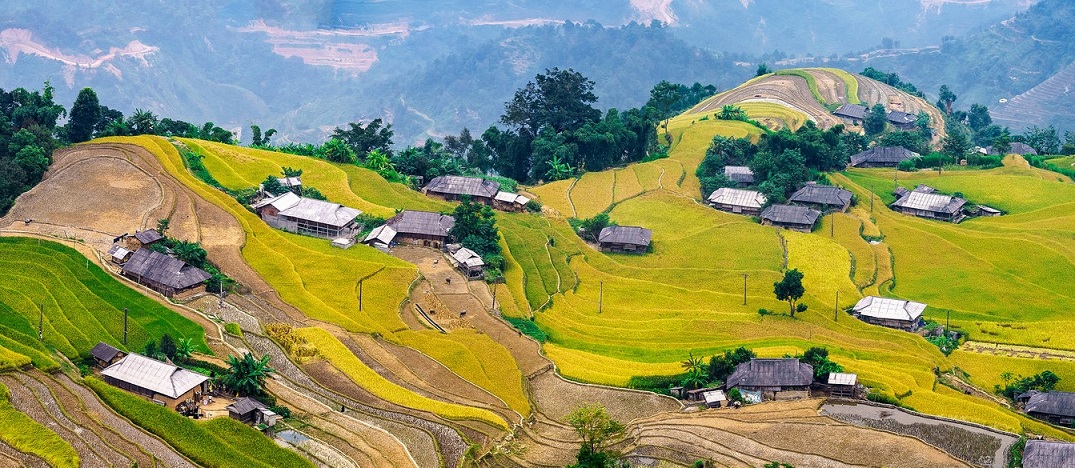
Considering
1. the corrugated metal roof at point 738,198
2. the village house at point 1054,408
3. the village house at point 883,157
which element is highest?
the village house at point 883,157

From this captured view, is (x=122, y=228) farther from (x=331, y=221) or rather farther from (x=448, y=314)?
(x=448, y=314)

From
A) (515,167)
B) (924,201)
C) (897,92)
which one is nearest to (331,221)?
(515,167)

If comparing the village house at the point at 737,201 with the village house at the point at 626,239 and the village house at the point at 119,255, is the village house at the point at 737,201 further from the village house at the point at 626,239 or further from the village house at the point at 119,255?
the village house at the point at 119,255

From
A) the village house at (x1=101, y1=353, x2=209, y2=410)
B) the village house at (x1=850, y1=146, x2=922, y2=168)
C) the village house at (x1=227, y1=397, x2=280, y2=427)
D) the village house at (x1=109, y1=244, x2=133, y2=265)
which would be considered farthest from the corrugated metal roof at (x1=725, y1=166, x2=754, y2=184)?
the village house at (x1=227, y1=397, x2=280, y2=427)

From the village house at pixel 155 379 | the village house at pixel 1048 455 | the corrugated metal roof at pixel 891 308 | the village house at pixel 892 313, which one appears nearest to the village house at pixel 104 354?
the village house at pixel 155 379

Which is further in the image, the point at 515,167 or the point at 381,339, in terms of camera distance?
the point at 515,167

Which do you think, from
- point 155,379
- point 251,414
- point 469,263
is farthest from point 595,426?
point 469,263

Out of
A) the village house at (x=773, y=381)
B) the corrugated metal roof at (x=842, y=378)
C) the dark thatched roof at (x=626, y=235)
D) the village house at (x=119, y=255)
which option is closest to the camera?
the corrugated metal roof at (x=842, y=378)
